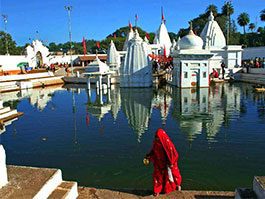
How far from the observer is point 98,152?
8.00 metres

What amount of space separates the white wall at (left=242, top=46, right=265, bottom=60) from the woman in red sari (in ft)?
124

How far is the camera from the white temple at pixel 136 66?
76.0 feet

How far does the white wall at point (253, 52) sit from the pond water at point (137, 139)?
24.4 meters

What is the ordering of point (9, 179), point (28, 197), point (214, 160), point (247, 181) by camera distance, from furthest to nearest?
1. point (214, 160)
2. point (247, 181)
3. point (9, 179)
4. point (28, 197)

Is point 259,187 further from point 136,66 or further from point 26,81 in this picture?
point 26,81

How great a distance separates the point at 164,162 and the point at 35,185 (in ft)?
6.94

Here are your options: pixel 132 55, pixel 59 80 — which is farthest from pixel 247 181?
pixel 59 80

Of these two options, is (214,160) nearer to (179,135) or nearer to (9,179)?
(179,135)

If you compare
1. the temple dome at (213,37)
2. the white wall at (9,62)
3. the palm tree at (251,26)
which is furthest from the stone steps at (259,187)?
the palm tree at (251,26)

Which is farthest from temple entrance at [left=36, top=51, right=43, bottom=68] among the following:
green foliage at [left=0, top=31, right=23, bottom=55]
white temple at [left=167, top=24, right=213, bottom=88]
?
white temple at [left=167, top=24, right=213, bottom=88]

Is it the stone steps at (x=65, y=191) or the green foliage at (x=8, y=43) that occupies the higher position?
the green foliage at (x=8, y=43)

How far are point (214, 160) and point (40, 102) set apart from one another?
1368 cm

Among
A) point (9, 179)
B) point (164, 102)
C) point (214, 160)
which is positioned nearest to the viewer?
point (9, 179)

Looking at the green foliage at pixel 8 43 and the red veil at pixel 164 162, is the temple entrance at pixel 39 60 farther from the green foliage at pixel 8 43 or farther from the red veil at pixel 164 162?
the red veil at pixel 164 162
